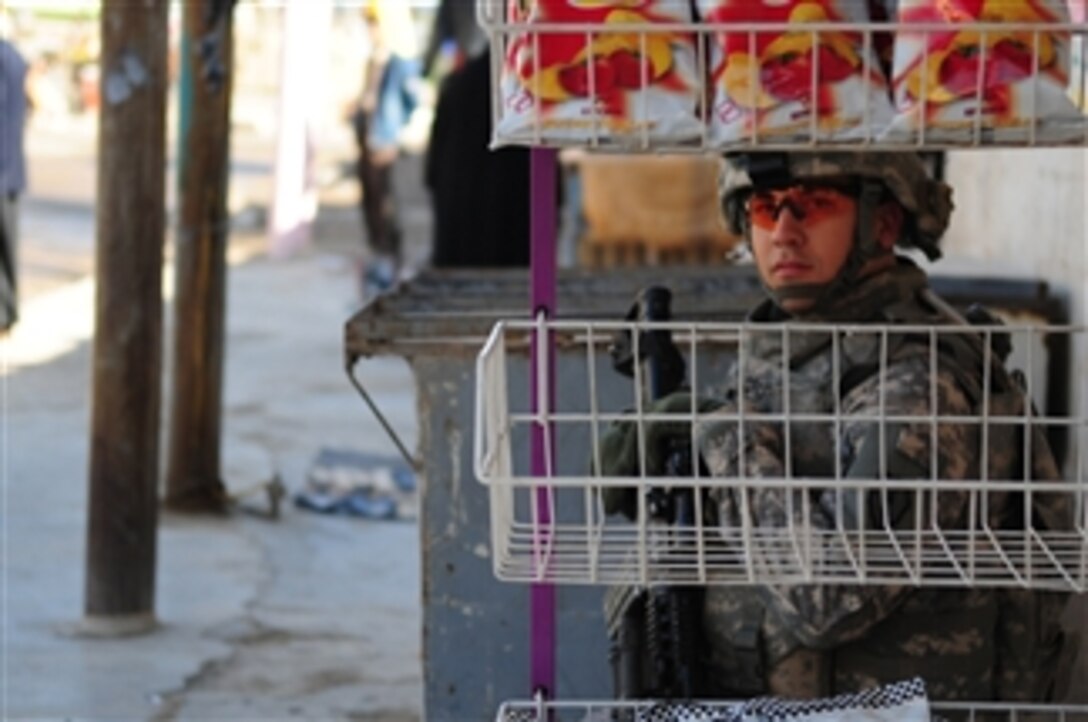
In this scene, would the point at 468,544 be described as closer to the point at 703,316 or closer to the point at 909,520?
the point at 703,316

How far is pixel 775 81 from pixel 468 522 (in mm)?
2151

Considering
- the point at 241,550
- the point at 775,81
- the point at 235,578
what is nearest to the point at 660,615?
the point at 775,81

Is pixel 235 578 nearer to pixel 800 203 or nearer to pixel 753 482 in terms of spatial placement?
pixel 800 203

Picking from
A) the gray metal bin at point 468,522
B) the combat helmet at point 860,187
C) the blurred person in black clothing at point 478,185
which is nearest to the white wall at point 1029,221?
the gray metal bin at point 468,522

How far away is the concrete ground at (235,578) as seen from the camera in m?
6.20

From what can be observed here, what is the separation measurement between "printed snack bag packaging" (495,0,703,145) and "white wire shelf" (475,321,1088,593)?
0.79 feet

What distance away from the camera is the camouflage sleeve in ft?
10.3

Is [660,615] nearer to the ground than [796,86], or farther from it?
nearer to the ground

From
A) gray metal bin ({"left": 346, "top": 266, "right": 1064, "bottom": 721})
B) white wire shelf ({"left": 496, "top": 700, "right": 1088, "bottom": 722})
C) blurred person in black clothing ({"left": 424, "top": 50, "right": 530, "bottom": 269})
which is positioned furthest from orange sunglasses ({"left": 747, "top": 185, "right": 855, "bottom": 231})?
blurred person in black clothing ({"left": 424, "top": 50, "right": 530, "bottom": 269})

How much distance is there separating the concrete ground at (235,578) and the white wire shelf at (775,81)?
3555 mm

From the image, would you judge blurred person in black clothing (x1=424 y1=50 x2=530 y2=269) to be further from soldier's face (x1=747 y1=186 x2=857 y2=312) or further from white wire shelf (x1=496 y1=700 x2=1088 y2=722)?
white wire shelf (x1=496 y1=700 x2=1088 y2=722)

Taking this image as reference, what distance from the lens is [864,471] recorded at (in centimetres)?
318

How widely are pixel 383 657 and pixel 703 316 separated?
229 centimetres

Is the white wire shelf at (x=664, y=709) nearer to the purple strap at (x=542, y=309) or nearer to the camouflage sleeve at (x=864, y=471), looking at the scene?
the purple strap at (x=542, y=309)
